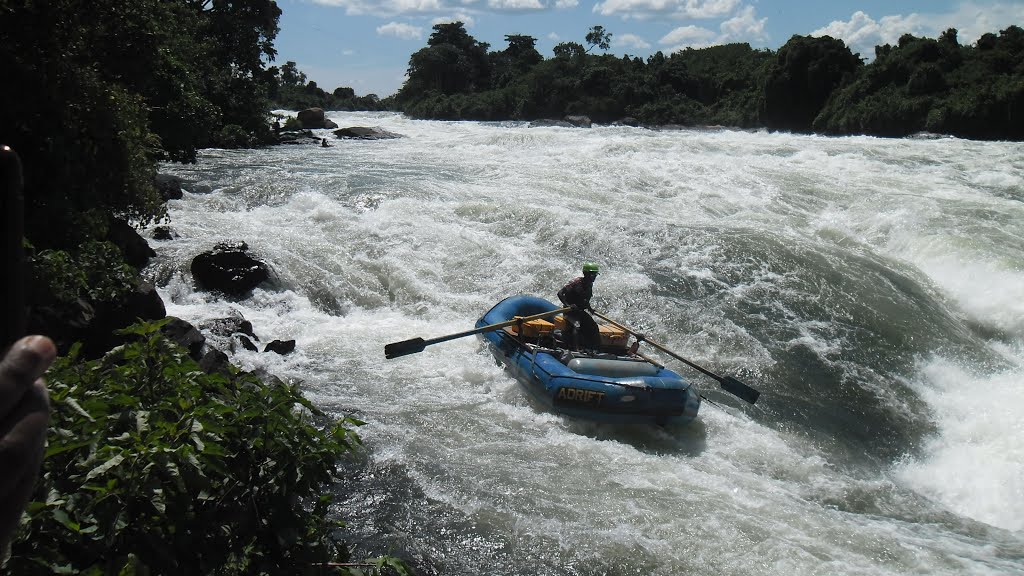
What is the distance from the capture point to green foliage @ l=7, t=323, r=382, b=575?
7.61 feet

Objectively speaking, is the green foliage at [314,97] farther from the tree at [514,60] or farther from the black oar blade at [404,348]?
the black oar blade at [404,348]

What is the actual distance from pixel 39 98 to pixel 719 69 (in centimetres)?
5048

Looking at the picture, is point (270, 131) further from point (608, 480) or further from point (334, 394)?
point (608, 480)

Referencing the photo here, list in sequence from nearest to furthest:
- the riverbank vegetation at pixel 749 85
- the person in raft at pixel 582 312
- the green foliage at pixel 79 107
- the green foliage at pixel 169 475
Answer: the green foliage at pixel 169 475 < the green foliage at pixel 79 107 < the person in raft at pixel 582 312 < the riverbank vegetation at pixel 749 85

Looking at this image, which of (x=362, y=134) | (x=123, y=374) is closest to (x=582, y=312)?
(x=123, y=374)

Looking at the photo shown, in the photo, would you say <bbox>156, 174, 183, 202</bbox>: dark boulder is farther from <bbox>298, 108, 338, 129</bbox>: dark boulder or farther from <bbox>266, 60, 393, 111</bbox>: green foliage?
<bbox>266, 60, 393, 111</bbox>: green foliage

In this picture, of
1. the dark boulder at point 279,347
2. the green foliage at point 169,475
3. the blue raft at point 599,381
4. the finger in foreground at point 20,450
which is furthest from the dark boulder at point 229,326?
the finger in foreground at point 20,450

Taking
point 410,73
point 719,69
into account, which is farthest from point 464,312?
point 410,73

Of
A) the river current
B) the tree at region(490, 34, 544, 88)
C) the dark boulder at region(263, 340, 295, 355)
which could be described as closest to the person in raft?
the river current

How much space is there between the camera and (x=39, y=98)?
6.76 meters

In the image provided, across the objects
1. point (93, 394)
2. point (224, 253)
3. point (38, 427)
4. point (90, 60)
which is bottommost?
point (224, 253)

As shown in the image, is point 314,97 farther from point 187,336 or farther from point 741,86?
point 187,336

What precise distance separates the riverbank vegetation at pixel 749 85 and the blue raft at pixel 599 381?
80.2ft

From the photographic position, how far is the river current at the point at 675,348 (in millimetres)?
5098
